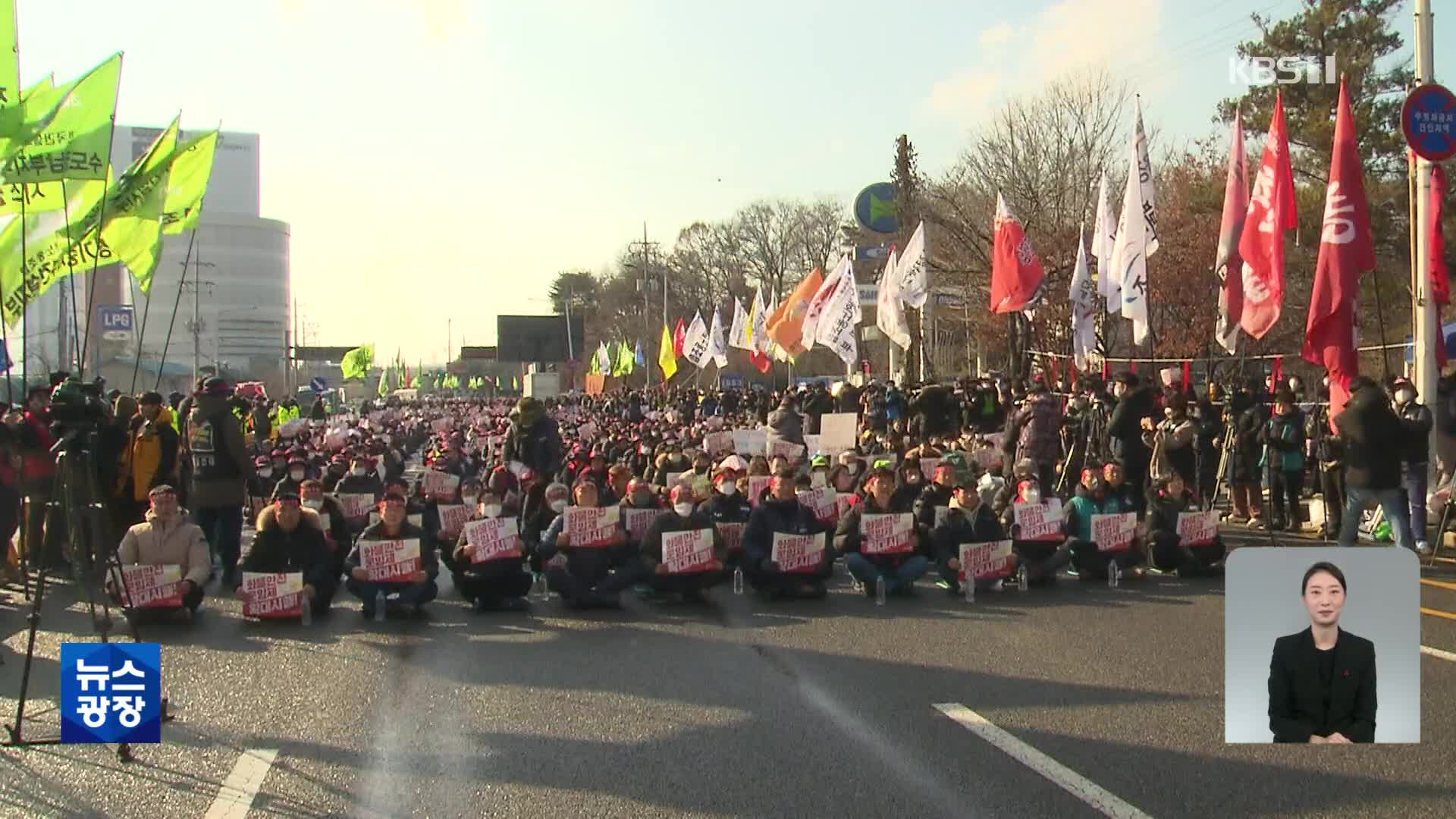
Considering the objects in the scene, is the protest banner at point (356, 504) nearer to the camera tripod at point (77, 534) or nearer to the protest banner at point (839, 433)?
the protest banner at point (839, 433)

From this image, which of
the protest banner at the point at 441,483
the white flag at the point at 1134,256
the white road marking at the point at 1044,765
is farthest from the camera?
the white flag at the point at 1134,256

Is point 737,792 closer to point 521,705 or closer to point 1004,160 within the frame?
point 521,705

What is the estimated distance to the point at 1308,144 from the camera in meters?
32.4

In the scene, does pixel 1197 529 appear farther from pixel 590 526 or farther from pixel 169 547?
pixel 169 547

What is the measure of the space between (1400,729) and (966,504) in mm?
9154

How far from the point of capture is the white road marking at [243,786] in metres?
5.98

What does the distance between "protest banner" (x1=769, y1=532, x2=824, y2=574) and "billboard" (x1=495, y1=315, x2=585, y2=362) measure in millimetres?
73073

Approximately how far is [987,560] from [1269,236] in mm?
6627

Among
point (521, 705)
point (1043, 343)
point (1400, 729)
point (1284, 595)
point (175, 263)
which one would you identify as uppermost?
point (175, 263)

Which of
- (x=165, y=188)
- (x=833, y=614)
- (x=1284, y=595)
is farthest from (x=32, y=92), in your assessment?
(x=1284, y=595)

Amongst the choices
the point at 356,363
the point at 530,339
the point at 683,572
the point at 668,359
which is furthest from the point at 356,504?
the point at 530,339

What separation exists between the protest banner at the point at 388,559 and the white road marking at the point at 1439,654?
7.72 meters

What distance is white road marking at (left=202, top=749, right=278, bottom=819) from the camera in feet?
19.6

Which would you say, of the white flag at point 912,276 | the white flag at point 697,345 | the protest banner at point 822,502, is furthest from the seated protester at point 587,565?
the white flag at point 697,345
